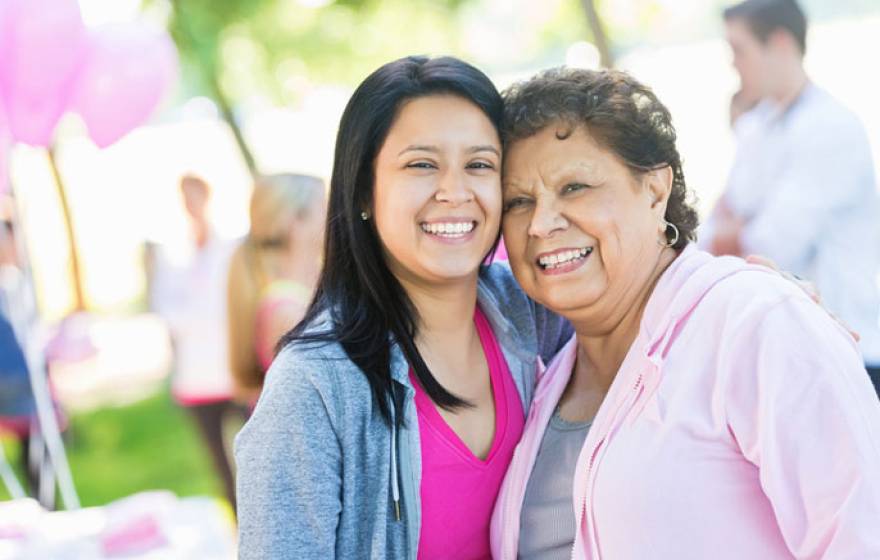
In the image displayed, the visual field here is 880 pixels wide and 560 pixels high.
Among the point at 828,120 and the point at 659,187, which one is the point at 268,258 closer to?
the point at 828,120

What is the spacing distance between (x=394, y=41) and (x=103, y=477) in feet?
Answer: 12.5

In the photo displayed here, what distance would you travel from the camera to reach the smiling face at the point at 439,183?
1892 millimetres

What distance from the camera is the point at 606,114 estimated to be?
183cm

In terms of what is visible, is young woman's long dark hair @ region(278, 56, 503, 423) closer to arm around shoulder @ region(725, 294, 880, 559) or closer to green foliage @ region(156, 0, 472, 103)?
arm around shoulder @ region(725, 294, 880, 559)

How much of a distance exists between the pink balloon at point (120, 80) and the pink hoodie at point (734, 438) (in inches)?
109

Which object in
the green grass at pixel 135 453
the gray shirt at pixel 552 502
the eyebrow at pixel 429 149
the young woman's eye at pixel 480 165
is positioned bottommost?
the green grass at pixel 135 453

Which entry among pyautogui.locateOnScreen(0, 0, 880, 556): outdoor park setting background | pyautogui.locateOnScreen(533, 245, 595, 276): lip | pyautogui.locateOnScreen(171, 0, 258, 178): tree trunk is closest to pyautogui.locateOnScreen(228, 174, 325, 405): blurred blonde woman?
pyautogui.locateOnScreen(0, 0, 880, 556): outdoor park setting background

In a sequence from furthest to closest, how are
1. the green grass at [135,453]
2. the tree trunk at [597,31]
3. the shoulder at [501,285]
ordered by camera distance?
the green grass at [135,453]
the tree trunk at [597,31]
the shoulder at [501,285]

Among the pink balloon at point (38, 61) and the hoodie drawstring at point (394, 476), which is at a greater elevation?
the pink balloon at point (38, 61)

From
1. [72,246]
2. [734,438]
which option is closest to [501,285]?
[734,438]

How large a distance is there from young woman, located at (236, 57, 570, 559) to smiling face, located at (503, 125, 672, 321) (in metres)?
0.09

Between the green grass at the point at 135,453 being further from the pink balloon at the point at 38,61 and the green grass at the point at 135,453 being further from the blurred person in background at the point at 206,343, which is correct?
the pink balloon at the point at 38,61

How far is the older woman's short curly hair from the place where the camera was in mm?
1839

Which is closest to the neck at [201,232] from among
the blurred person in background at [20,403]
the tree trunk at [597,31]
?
the blurred person in background at [20,403]
